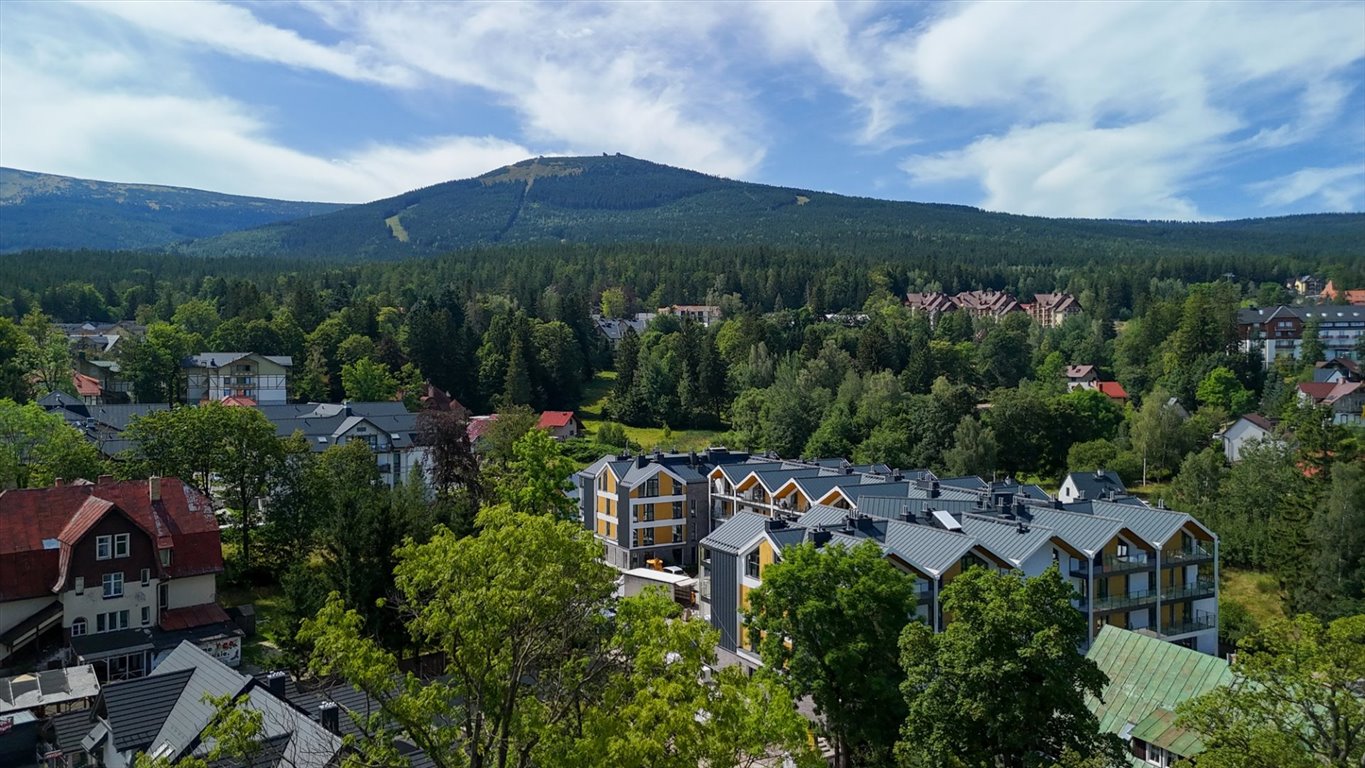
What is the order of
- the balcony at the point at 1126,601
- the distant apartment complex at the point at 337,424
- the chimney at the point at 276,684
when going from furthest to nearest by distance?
1. the distant apartment complex at the point at 337,424
2. the balcony at the point at 1126,601
3. the chimney at the point at 276,684

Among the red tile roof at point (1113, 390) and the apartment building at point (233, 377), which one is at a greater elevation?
the apartment building at point (233, 377)

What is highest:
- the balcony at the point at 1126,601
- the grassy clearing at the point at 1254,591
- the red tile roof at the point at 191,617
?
the balcony at the point at 1126,601

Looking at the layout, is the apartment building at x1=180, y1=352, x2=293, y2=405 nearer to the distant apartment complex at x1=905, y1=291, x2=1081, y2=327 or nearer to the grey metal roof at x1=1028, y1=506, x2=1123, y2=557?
the grey metal roof at x1=1028, y1=506, x2=1123, y2=557

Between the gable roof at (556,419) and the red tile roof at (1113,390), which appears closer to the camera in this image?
the gable roof at (556,419)

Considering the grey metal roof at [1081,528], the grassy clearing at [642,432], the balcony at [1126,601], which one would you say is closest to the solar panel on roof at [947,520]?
the grey metal roof at [1081,528]

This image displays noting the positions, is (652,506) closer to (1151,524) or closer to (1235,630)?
(1151,524)

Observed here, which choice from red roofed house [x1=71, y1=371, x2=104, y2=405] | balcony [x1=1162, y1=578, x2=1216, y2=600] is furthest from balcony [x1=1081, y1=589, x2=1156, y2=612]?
red roofed house [x1=71, y1=371, x2=104, y2=405]

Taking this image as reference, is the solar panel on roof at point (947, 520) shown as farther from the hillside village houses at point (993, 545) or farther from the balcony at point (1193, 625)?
the balcony at point (1193, 625)

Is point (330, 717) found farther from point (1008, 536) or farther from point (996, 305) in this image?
point (996, 305)
